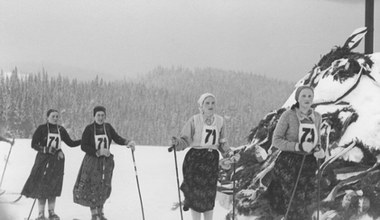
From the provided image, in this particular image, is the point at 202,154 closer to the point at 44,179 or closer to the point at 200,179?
→ the point at 200,179

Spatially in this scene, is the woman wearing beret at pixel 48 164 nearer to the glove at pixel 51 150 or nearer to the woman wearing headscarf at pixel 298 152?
the glove at pixel 51 150

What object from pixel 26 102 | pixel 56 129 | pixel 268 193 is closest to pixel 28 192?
pixel 56 129

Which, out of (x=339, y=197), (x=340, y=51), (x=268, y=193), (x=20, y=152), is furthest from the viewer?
(x=20, y=152)

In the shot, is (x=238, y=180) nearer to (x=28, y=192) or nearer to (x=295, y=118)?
(x=295, y=118)

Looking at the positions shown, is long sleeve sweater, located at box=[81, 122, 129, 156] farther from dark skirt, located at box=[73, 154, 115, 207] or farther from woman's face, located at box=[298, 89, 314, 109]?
woman's face, located at box=[298, 89, 314, 109]

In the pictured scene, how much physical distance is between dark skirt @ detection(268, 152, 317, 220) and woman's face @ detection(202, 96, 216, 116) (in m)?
0.97

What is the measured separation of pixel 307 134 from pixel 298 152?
0.22 meters

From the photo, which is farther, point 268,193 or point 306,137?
point 268,193

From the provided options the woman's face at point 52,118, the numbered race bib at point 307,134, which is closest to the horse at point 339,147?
the numbered race bib at point 307,134

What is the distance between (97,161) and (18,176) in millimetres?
5438

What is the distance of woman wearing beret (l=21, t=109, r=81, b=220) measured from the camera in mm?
8328

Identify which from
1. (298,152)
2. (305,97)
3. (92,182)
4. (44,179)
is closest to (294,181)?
(298,152)

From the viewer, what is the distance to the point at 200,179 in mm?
6078

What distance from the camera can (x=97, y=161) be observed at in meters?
7.99
